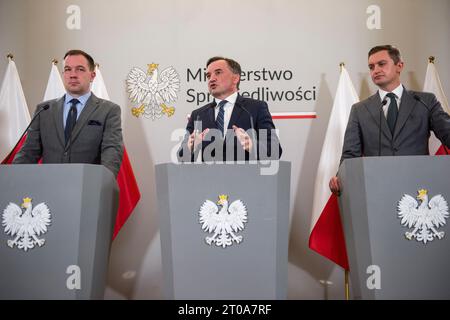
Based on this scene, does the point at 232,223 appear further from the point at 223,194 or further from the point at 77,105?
the point at 77,105

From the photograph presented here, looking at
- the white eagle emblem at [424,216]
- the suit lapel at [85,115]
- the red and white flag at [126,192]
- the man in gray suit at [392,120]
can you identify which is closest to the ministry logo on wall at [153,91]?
the red and white flag at [126,192]

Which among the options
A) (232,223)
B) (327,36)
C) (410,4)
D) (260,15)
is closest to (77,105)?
(232,223)

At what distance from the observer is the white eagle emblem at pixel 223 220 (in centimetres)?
284

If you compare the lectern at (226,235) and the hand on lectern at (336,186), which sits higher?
the hand on lectern at (336,186)

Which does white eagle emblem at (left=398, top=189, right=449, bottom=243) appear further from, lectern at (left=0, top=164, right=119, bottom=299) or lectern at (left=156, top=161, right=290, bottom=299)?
lectern at (left=0, top=164, right=119, bottom=299)

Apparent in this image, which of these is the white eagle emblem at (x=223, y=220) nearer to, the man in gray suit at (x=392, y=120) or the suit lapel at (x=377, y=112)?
the man in gray suit at (x=392, y=120)

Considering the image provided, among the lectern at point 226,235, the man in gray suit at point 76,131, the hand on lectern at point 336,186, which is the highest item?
the man in gray suit at point 76,131

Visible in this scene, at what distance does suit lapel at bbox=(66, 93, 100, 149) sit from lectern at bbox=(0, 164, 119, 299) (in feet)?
2.37

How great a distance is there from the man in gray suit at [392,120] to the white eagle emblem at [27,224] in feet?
5.78

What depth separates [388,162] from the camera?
296cm

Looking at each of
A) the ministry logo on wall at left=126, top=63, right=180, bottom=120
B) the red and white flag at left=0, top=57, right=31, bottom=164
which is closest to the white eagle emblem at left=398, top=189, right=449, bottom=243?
the ministry logo on wall at left=126, top=63, right=180, bottom=120

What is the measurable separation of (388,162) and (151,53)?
8.65 ft

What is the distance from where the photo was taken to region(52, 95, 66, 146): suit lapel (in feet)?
12.0

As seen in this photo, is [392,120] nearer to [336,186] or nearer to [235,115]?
[336,186]
